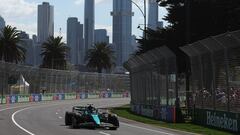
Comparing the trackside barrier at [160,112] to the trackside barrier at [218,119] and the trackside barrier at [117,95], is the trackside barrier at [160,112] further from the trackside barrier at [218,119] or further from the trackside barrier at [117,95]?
the trackside barrier at [117,95]

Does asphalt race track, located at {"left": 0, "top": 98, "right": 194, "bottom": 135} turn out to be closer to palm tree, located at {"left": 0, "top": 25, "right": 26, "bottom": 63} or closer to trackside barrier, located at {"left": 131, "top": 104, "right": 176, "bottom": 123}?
trackside barrier, located at {"left": 131, "top": 104, "right": 176, "bottom": 123}

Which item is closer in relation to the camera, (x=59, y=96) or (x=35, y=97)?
(x=35, y=97)

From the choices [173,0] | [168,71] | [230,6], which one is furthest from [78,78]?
[168,71]

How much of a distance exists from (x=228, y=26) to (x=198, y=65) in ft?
51.9

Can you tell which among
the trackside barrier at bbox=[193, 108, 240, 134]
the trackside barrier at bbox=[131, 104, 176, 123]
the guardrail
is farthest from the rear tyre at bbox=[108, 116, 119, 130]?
the guardrail

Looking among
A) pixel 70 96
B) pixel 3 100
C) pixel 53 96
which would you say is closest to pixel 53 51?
pixel 70 96

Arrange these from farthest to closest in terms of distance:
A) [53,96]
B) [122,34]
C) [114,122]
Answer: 1. [122,34]
2. [53,96]
3. [114,122]

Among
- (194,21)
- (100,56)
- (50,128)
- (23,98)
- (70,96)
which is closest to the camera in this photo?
(50,128)

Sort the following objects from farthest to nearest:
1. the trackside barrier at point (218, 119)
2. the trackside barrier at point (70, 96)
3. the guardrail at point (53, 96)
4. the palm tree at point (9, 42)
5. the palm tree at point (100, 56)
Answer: the palm tree at point (100, 56) < the trackside barrier at point (70, 96) < the palm tree at point (9, 42) < the guardrail at point (53, 96) < the trackside barrier at point (218, 119)

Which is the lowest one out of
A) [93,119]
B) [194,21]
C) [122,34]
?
[93,119]

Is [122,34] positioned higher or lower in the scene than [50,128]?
higher

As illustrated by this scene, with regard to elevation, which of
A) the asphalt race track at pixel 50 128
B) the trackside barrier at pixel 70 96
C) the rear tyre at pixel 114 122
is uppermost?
the trackside barrier at pixel 70 96

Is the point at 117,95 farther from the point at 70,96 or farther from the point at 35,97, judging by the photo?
the point at 35,97

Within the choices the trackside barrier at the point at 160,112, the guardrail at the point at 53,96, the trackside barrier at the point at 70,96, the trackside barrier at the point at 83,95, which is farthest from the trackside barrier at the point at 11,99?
the trackside barrier at the point at 160,112
